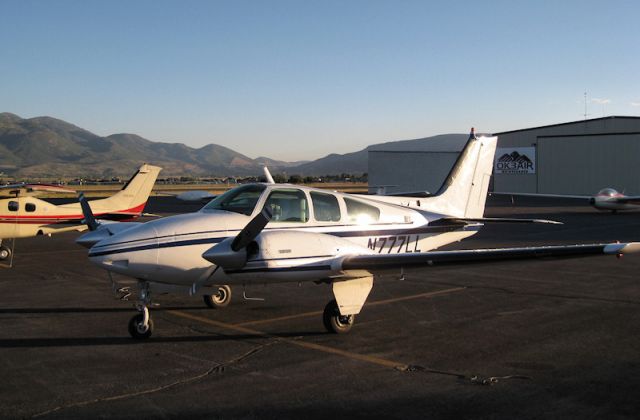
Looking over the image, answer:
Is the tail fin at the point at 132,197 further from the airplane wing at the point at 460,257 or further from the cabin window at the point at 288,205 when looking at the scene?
the airplane wing at the point at 460,257

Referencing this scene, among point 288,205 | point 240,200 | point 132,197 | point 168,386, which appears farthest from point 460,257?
point 132,197

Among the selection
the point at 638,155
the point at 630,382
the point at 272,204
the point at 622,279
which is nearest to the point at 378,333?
the point at 272,204

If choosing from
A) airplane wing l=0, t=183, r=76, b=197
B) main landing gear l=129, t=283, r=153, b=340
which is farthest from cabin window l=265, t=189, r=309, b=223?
airplane wing l=0, t=183, r=76, b=197

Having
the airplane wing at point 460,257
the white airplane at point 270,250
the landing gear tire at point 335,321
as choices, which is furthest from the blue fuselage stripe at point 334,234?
the airplane wing at point 460,257

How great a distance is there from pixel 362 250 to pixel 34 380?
5.17 m

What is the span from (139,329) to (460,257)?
17.0 ft

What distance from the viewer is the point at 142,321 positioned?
936 cm

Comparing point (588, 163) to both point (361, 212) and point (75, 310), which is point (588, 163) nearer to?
point (361, 212)

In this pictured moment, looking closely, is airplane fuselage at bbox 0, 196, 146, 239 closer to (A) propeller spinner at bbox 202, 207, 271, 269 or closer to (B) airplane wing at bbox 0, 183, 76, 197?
(B) airplane wing at bbox 0, 183, 76, 197

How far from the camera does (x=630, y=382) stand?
7062 mm

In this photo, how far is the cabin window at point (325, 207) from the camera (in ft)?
34.5

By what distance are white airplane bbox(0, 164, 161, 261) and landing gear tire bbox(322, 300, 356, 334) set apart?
1294 centimetres

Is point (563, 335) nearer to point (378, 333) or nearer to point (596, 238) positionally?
point (378, 333)

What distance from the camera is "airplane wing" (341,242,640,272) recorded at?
8.47 m
